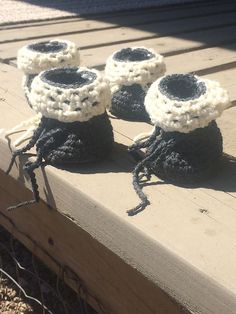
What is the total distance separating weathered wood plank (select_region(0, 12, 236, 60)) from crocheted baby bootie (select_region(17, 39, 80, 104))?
514 millimetres

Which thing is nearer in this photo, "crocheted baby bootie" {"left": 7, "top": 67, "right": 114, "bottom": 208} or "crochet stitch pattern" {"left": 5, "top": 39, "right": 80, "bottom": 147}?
"crocheted baby bootie" {"left": 7, "top": 67, "right": 114, "bottom": 208}

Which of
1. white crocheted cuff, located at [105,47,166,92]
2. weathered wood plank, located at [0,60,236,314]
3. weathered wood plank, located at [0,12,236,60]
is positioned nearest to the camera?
weathered wood plank, located at [0,60,236,314]

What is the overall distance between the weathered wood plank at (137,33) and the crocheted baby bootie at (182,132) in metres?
0.92

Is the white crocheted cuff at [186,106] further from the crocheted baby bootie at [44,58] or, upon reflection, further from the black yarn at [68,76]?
the crocheted baby bootie at [44,58]

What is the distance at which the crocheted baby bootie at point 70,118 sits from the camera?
1.06m

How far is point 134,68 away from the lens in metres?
1.25

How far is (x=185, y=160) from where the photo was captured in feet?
3.39

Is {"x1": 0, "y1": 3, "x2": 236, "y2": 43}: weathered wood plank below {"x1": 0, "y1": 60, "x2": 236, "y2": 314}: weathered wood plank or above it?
below

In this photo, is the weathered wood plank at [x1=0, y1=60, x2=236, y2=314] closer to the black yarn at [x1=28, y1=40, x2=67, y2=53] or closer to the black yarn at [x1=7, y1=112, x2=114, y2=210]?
the black yarn at [x1=7, y1=112, x2=114, y2=210]

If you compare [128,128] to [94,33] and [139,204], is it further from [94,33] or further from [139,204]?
[94,33]

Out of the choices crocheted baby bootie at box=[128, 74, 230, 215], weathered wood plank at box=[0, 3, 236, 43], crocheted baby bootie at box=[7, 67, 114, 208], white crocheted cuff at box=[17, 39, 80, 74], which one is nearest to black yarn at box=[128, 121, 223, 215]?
crocheted baby bootie at box=[128, 74, 230, 215]

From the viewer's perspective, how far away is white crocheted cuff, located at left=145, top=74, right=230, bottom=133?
3.26 feet

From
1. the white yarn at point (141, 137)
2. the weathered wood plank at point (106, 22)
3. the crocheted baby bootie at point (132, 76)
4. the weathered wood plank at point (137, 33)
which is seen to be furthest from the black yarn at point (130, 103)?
the weathered wood plank at point (106, 22)

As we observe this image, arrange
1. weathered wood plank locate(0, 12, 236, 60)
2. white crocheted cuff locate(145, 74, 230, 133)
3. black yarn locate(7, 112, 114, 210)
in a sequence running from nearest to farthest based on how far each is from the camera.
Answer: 1. white crocheted cuff locate(145, 74, 230, 133)
2. black yarn locate(7, 112, 114, 210)
3. weathered wood plank locate(0, 12, 236, 60)
